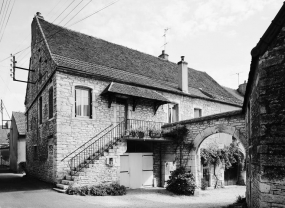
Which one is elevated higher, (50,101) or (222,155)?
(50,101)

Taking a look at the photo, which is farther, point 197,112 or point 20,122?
point 20,122

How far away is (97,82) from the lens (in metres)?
13.5

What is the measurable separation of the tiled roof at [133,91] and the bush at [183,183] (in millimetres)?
4324

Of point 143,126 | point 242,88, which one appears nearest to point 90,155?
point 143,126

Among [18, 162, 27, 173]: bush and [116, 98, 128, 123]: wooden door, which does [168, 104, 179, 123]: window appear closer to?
[116, 98, 128, 123]: wooden door

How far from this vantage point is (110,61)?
15.9 meters

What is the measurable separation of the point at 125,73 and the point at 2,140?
92.0 ft

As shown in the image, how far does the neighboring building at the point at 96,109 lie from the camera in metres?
12.0

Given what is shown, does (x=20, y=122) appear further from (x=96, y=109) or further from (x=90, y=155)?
(x=90, y=155)

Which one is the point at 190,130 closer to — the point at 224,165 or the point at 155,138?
the point at 155,138

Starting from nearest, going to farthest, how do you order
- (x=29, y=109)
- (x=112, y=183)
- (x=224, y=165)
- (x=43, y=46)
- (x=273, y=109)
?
(x=273, y=109)
(x=112, y=183)
(x=43, y=46)
(x=224, y=165)
(x=29, y=109)

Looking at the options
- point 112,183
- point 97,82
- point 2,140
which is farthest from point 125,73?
point 2,140

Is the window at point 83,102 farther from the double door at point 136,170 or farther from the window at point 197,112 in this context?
the window at point 197,112

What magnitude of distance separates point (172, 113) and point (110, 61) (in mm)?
5263
